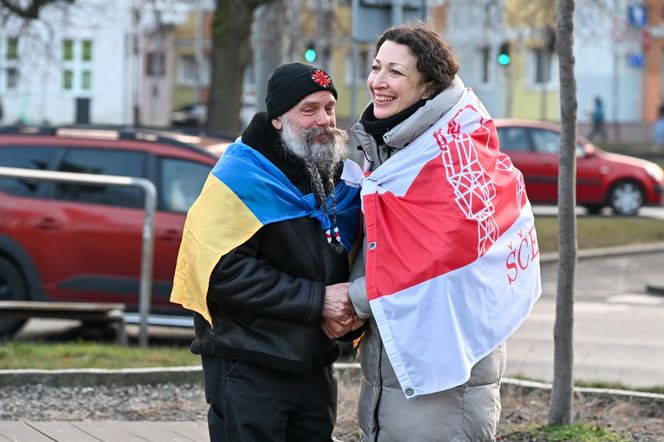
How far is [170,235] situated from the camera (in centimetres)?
1134

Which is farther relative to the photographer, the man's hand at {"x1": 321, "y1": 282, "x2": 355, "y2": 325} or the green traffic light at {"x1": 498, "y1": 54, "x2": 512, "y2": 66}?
the green traffic light at {"x1": 498, "y1": 54, "x2": 512, "y2": 66}

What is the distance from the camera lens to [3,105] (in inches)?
2450

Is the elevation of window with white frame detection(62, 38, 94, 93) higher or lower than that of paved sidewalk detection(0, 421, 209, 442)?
higher

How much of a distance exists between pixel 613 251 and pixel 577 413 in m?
12.4

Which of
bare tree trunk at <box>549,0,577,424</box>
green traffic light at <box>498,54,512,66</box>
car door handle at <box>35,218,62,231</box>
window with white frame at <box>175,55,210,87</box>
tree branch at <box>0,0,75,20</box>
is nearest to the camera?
bare tree trunk at <box>549,0,577,424</box>

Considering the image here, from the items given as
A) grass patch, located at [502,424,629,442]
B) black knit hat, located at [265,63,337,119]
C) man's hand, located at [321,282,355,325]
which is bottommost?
grass patch, located at [502,424,629,442]

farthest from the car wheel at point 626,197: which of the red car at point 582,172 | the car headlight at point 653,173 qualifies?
the car headlight at point 653,173

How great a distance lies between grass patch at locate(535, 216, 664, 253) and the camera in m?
20.1

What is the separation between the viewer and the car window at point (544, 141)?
24.2m

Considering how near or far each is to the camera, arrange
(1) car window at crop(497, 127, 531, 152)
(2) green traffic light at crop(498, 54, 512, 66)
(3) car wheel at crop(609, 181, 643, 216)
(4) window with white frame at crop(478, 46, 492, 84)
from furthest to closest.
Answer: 1. (4) window with white frame at crop(478, 46, 492, 84)
2. (3) car wheel at crop(609, 181, 643, 216)
3. (1) car window at crop(497, 127, 531, 152)
4. (2) green traffic light at crop(498, 54, 512, 66)

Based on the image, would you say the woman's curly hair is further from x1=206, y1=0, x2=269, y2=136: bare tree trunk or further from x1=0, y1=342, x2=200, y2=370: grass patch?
x1=206, y1=0, x2=269, y2=136: bare tree trunk

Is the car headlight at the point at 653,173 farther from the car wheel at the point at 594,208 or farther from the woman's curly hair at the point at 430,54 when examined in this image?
the woman's curly hair at the point at 430,54

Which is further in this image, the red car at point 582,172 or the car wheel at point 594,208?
the car wheel at point 594,208

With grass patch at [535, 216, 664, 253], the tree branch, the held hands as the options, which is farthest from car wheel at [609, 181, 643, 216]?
the held hands
